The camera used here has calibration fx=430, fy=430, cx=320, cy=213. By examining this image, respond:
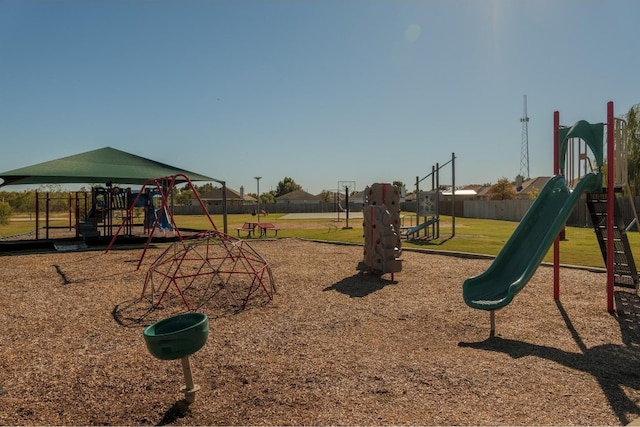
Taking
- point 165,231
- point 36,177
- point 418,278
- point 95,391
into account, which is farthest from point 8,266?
point 418,278

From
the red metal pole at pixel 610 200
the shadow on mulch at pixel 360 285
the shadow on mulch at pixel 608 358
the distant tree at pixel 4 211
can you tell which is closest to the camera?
the shadow on mulch at pixel 608 358

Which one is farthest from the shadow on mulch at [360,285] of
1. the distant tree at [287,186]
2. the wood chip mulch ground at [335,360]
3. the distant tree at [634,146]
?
the distant tree at [287,186]

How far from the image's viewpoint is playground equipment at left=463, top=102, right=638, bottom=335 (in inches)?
227

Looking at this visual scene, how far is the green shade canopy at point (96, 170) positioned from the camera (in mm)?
14641

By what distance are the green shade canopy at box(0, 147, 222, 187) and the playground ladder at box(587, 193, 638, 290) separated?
11.8 m

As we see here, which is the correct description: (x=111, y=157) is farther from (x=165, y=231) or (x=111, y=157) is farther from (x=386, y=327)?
(x=386, y=327)

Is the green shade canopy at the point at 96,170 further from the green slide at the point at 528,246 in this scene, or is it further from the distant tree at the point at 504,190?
the distant tree at the point at 504,190

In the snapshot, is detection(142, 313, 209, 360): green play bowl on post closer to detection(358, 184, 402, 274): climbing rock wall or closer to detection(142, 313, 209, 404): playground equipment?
detection(142, 313, 209, 404): playground equipment

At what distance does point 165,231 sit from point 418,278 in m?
12.6

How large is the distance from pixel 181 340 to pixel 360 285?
5.58 metres

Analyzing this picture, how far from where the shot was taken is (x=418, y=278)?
9141mm

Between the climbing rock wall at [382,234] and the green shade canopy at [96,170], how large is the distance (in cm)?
754

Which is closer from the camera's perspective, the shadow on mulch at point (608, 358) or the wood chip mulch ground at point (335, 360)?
the wood chip mulch ground at point (335, 360)

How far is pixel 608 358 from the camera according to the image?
449 centimetres
